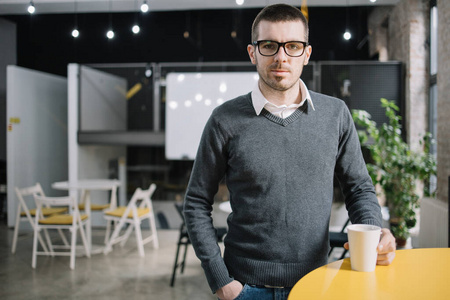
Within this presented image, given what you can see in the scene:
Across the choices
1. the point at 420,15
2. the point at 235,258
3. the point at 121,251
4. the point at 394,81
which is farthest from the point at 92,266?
the point at 420,15

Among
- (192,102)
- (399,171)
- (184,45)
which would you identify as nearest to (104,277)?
(192,102)

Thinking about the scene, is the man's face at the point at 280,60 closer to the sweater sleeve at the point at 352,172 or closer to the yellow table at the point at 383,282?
the sweater sleeve at the point at 352,172

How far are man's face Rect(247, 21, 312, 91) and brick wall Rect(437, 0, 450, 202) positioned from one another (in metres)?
3.80

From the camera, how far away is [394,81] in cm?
642

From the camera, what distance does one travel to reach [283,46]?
1305 mm

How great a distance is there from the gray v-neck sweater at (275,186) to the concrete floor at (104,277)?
286 cm

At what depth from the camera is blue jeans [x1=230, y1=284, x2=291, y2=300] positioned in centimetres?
136

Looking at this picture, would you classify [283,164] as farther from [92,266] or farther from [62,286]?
[92,266]

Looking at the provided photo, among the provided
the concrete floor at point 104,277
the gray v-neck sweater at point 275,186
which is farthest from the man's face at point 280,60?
the concrete floor at point 104,277

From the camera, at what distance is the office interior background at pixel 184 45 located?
244 inches

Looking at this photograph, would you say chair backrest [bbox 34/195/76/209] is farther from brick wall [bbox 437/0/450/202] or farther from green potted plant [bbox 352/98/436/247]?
brick wall [bbox 437/0/450/202]

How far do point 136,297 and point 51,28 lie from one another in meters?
6.94

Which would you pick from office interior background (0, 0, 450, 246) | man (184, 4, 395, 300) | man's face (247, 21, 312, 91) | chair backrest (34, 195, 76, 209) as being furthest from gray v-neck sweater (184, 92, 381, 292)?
office interior background (0, 0, 450, 246)

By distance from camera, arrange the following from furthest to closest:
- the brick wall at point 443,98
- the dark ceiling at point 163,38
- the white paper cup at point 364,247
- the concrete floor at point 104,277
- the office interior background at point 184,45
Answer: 1. the dark ceiling at point 163,38
2. the office interior background at point 184,45
3. the brick wall at point 443,98
4. the concrete floor at point 104,277
5. the white paper cup at point 364,247
